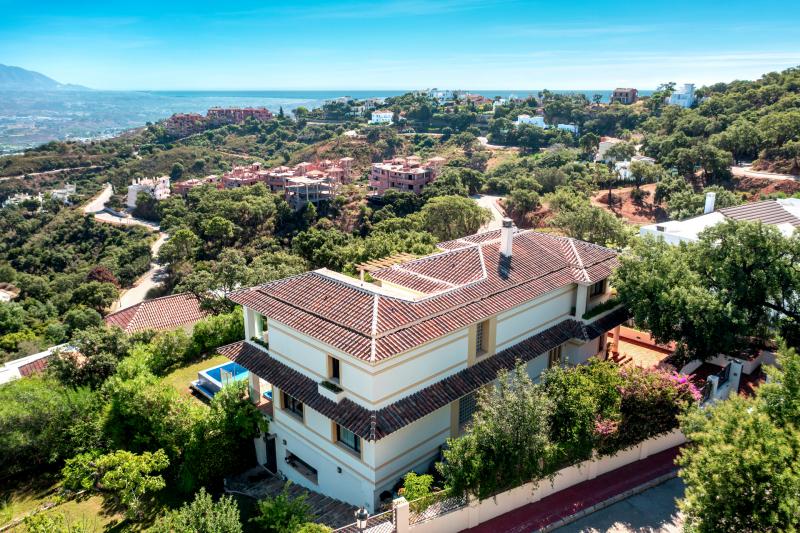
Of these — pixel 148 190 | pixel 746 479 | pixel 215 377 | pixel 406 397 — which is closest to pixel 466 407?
pixel 406 397

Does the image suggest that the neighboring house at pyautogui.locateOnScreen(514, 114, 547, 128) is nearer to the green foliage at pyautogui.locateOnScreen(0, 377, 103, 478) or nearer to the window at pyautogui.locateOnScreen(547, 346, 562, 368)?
the window at pyautogui.locateOnScreen(547, 346, 562, 368)

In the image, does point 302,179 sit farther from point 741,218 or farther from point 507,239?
point 507,239

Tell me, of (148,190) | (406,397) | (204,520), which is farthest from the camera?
(148,190)

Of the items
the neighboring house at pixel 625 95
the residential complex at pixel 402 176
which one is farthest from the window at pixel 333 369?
the neighboring house at pixel 625 95

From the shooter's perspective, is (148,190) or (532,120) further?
(532,120)

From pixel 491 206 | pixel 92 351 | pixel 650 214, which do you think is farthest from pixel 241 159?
pixel 92 351

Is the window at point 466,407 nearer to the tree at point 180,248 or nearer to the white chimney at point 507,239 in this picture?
the white chimney at point 507,239

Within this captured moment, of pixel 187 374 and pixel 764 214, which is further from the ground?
pixel 764 214
